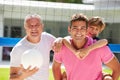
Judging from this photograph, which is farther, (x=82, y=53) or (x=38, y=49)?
(x=38, y=49)

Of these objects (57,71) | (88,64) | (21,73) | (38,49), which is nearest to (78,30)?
(88,64)

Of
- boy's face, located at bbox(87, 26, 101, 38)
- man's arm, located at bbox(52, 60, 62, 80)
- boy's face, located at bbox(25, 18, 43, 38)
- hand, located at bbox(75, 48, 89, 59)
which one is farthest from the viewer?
boy's face, located at bbox(87, 26, 101, 38)

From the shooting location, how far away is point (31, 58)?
3105mm

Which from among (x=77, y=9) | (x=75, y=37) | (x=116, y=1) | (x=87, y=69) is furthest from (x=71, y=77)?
(x=116, y=1)

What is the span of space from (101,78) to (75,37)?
409 millimetres

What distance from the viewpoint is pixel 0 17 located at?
19.2 metres

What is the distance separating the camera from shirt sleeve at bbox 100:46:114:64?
291cm

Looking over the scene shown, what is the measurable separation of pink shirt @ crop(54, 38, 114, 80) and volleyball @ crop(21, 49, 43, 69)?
324 millimetres

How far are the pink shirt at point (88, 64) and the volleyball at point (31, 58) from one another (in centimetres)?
32

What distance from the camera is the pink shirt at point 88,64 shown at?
2.90 meters

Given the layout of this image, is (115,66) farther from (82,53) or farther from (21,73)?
(21,73)

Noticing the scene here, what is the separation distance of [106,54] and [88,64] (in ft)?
0.57

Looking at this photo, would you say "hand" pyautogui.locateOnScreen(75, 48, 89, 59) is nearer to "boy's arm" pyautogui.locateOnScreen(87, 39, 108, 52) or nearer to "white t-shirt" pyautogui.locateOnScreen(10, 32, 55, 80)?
"boy's arm" pyautogui.locateOnScreen(87, 39, 108, 52)

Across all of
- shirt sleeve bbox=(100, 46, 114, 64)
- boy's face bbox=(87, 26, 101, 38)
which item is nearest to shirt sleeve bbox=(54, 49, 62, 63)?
shirt sleeve bbox=(100, 46, 114, 64)
